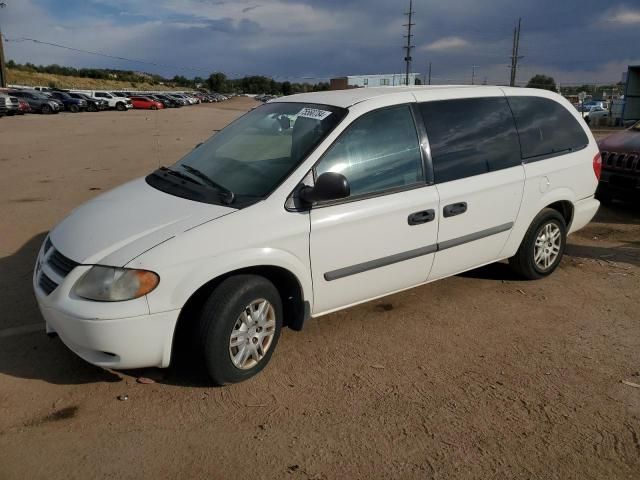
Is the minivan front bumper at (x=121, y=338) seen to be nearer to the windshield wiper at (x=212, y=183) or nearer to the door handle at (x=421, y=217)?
the windshield wiper at (x=212, y=183)

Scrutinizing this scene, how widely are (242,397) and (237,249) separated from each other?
0.91 m

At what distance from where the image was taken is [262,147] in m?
4.17

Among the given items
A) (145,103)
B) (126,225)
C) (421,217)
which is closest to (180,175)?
(126,225)

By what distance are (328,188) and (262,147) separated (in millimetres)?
1033

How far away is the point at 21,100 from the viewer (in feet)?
122

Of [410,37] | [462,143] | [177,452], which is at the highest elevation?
[410,37]

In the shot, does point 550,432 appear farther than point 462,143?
No

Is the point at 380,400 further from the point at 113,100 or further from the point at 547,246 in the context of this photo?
the point at 113,100

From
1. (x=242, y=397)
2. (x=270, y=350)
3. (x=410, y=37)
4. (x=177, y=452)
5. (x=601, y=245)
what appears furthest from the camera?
(x=410, y=37)

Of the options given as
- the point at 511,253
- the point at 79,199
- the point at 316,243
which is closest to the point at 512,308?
the point at 511,253

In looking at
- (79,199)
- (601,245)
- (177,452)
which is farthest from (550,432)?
(79,199)

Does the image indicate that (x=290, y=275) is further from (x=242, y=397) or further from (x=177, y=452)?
(x=177, y=452)

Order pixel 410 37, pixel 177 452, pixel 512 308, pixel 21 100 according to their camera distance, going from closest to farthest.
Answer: pixel 177 452 → pixel 512 308 → pixel 21 100 → pixel 410 37

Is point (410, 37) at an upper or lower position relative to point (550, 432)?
upper
